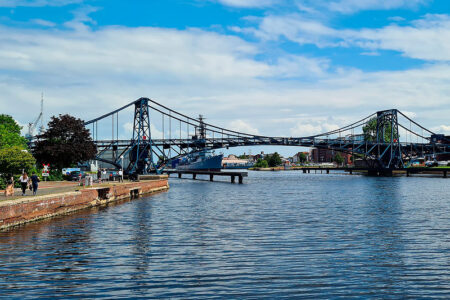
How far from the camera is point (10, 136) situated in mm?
60375

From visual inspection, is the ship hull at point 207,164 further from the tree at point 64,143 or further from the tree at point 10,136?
the tree at point 64,143

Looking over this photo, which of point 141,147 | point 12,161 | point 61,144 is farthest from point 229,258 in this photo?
point 141,147

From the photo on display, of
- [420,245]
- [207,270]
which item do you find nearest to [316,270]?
[207,270]

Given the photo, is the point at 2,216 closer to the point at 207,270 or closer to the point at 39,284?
the point at 39,284

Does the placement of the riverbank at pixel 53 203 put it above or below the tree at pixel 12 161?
below

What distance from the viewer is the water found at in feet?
43.4

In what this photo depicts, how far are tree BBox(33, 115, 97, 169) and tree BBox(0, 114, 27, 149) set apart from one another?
286cm

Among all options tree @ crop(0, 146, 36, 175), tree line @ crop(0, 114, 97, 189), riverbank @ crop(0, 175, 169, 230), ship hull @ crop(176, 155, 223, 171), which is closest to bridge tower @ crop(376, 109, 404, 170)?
ship hull @ crop(176, 155, 223, 171)

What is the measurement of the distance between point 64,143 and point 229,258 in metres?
52.4

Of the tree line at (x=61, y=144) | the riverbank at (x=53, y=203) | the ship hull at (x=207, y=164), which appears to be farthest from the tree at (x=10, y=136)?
the ship hull at (x=207, y=164)

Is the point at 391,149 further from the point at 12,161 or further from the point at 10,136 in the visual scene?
the point at 12,161

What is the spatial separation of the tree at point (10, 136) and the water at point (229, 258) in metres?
32.5

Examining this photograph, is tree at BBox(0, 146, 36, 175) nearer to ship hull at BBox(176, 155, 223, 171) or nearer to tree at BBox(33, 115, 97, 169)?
tree at BBox(33, 115, 97, 169)

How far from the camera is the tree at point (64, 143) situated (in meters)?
62.9
